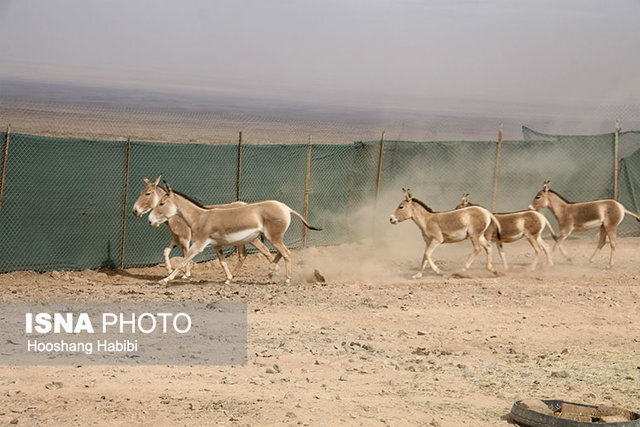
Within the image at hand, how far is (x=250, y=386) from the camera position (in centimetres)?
999

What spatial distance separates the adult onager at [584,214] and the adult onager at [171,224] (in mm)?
7153

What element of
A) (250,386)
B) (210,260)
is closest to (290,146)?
(210,260)

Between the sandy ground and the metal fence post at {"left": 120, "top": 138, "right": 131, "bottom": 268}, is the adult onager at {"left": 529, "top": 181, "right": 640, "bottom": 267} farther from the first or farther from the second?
the metal fence post at {"left": 120, "top": 138, "right": 131, "bottom": 268}

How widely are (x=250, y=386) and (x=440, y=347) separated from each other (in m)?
3.44

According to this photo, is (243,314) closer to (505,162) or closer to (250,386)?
(250,386)

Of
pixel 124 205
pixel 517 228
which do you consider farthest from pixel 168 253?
pixel 517 228

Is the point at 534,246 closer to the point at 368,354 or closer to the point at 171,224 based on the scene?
the point at 171,224

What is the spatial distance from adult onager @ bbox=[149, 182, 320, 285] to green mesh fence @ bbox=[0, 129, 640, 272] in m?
1.51

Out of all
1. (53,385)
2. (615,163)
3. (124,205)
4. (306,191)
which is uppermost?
(615,163)

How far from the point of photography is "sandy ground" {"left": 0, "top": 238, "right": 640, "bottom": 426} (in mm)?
9117

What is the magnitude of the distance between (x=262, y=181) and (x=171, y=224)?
146 inches

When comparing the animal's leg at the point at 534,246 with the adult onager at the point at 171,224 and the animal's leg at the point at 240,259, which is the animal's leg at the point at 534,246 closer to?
the adult onager at the point at 171,224

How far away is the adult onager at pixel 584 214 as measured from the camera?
2109 centimetres

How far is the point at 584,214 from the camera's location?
69.9 ft
